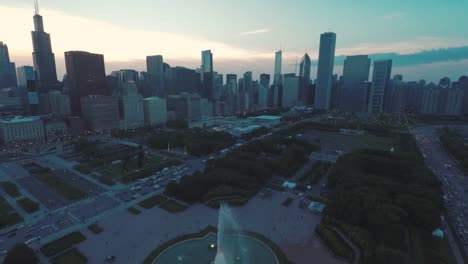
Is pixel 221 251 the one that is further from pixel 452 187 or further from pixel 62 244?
pixel 452 187

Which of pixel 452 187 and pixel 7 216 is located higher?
pixel 452 187

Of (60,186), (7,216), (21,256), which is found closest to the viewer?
(21,256)

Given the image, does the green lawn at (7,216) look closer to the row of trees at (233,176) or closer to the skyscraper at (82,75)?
the row of trees at (233,176)

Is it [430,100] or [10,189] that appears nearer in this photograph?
[10,189]

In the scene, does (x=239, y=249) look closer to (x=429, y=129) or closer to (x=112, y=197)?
(x=112, y=197)

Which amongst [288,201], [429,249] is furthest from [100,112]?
[429,249]

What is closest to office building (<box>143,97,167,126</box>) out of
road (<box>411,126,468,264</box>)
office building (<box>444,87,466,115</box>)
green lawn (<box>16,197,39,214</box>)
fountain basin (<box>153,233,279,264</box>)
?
green lawn (<box>16,197,39,214</box>)

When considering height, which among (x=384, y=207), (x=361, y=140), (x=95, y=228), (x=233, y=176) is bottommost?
(x=95, y=228)

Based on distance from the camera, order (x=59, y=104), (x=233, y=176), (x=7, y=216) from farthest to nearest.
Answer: (x=59, y=104) < (x=233, y=176) < (x=7, y=216)

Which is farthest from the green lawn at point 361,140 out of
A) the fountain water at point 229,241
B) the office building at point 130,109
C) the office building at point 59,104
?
the office building at point 59,104
